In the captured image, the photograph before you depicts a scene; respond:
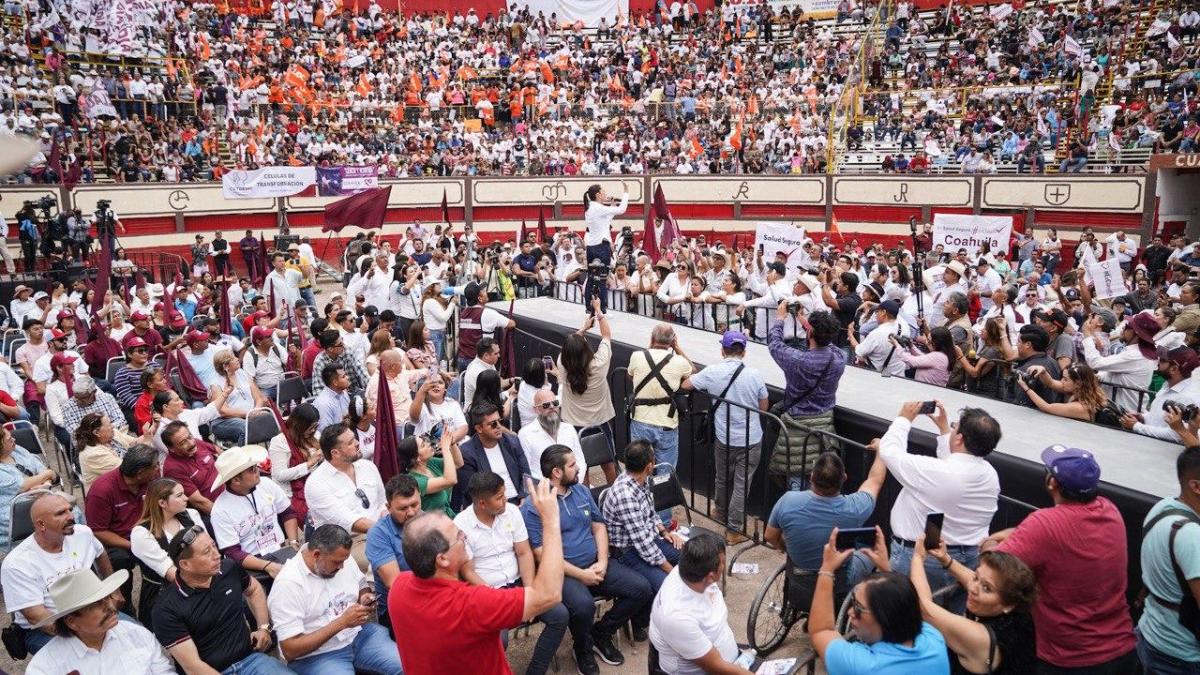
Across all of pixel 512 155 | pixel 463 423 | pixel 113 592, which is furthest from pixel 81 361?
pixel 512 155

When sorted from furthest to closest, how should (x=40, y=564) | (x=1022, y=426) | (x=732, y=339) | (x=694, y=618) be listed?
1. (x=732, y=339)
2. (x=1022, y=426)
3. (x=40, y=564)
4. (x=694, y=618)

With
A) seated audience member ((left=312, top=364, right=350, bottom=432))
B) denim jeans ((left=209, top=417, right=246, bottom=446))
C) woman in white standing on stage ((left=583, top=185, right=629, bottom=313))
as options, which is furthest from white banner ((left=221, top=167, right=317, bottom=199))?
seated audience member ((left=312, top=364, right=350, bottom=432))

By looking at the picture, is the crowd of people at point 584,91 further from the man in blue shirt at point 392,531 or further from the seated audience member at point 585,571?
the seated audience member at point 585,571

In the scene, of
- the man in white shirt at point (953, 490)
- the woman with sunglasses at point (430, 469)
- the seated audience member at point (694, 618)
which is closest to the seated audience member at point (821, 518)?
the man in white shirt at point (953, 490)

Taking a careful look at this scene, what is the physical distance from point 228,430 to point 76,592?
171 inches

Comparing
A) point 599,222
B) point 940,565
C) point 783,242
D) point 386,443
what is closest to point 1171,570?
point 940,565

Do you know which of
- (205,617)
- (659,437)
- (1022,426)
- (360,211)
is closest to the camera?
(205,617)

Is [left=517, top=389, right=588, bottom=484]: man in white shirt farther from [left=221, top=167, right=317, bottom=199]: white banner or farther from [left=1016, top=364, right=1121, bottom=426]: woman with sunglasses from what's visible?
[left=221, top=167, right=317, bottom=199]: white banner

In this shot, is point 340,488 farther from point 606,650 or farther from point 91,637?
point 606,650

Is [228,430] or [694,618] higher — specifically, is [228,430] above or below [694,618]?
below

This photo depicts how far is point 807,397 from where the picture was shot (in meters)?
6.68

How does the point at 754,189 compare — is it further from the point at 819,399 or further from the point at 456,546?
the point at 456,546

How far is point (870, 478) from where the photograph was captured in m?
5.01

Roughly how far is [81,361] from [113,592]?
6070 mm
